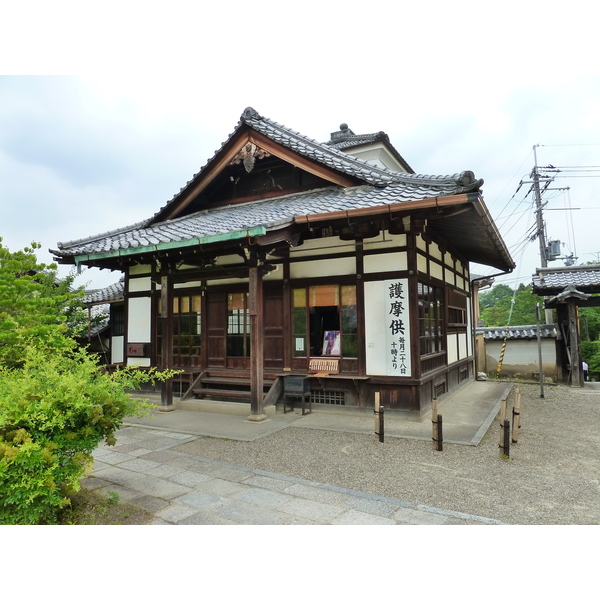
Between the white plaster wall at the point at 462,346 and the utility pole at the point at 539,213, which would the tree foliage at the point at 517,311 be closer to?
the utility pole at the point at 539,213

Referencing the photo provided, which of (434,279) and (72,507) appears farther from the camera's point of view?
(434,279)

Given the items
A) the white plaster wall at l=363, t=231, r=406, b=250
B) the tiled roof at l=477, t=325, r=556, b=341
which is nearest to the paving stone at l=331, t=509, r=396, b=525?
the white plaster wall at l=363, t=231, r=406, b=250

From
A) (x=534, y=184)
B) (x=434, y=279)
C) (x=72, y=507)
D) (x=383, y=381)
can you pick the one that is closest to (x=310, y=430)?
(x=383, y=381)

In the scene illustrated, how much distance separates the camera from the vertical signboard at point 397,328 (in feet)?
25.6

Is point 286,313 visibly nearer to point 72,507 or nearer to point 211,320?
point 211,320

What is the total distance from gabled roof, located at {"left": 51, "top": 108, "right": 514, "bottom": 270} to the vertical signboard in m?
1.69

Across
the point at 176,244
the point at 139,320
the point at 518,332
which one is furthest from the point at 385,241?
the point at 518,332

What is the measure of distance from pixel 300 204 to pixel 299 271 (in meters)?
1.54

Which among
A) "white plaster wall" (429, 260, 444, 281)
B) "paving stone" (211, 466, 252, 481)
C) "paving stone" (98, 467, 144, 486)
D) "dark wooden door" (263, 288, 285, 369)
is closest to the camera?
"paving stone" (98, 467, 144, 486)

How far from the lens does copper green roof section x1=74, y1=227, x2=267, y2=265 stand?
22.2 ft

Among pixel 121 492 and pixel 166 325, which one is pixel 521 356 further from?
pixel 121 492

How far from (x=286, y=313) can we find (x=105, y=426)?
5689 millimetres

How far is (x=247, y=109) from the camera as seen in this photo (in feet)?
32.3

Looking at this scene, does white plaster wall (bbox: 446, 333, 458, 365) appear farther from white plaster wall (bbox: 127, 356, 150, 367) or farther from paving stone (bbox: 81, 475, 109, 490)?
paving stone (bbox: 81, 475, 109, 490)
